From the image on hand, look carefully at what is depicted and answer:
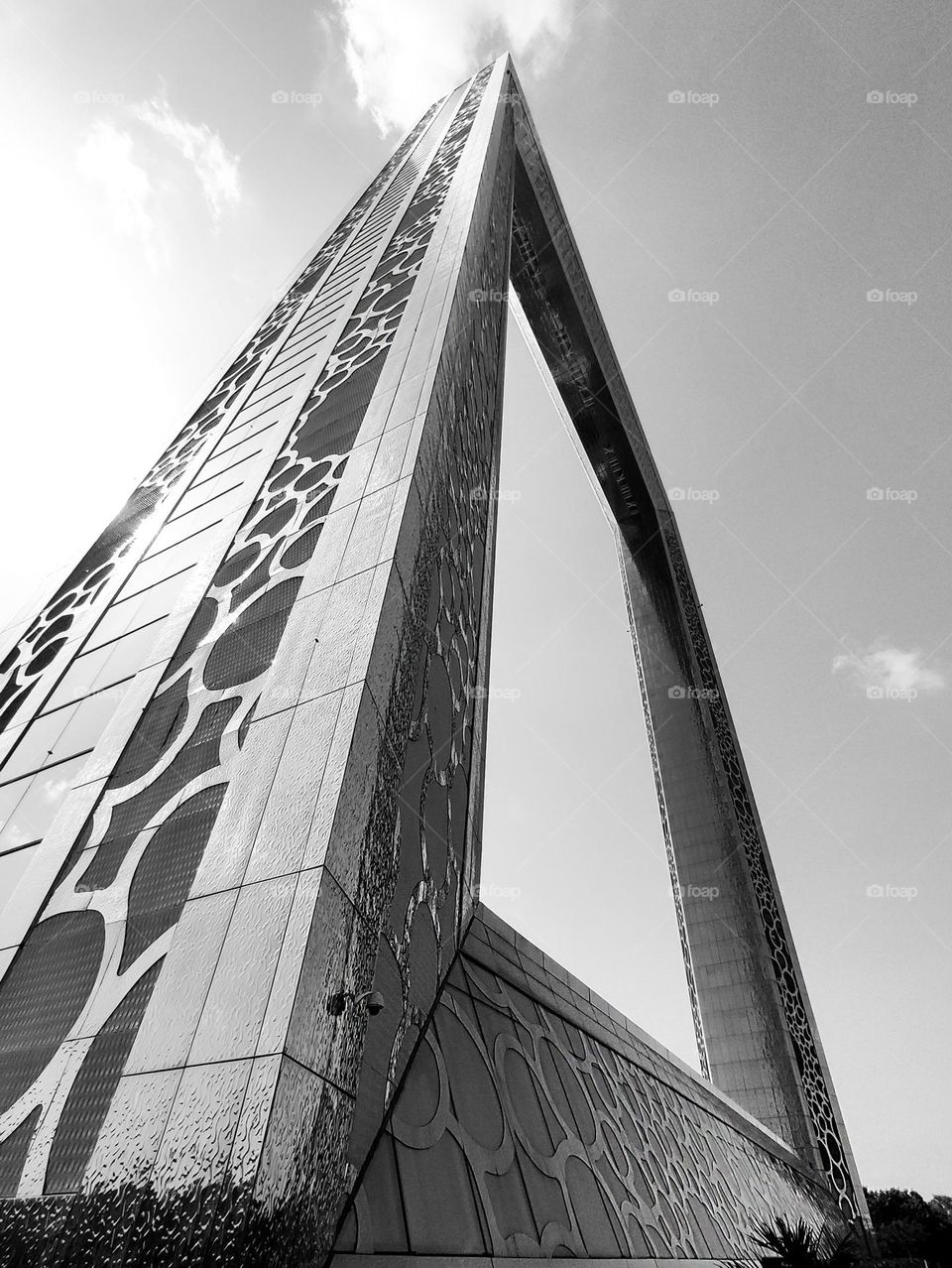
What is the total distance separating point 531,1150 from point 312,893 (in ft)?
8.17

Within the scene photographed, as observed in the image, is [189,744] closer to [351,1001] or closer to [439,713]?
[351,1001]

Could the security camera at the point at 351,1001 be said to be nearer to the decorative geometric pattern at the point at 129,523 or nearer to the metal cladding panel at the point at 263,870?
the metal cladding panel at the point at 263,870

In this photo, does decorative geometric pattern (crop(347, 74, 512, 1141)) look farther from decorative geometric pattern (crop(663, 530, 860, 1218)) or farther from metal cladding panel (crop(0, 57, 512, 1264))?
decorative geometric pattern (crop(663, 530, 860, 1218))

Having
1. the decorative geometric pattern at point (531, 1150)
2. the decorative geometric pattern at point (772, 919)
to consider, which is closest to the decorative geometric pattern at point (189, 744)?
the decorative geometric pattern at point (531, 1150)

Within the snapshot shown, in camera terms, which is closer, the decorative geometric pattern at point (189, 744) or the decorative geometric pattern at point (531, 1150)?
the decorative geometric pattern at point (189, 744)

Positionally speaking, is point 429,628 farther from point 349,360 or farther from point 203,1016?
point 349,360

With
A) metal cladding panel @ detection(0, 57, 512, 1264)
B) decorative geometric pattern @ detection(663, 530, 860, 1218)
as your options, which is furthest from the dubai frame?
decorative geometric pattern @ detection(663, 530, 860, 1218)

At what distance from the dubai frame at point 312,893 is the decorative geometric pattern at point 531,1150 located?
23 mm

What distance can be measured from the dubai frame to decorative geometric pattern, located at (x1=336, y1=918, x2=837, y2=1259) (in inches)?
0.9

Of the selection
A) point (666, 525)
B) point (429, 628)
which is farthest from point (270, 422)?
point (666, 525)

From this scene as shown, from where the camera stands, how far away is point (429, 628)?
4.77 metres

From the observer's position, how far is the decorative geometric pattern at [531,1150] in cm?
306

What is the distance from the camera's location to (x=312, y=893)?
8.45 feet

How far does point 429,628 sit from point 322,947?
2507mm
